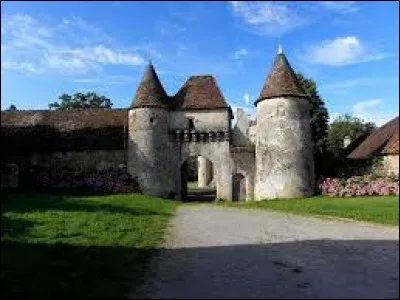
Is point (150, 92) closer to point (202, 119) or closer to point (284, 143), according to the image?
point (202, 119)

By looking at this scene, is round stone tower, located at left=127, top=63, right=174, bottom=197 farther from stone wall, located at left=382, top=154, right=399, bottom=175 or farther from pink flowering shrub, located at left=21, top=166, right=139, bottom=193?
stone wall, located at left=382, top=154, right=399, bottom=175

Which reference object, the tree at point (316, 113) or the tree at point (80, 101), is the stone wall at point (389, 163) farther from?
the tree at point (80, 101)

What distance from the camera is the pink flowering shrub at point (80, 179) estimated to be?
31562mm

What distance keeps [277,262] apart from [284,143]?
20.3m

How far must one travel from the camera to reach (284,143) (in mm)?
30047

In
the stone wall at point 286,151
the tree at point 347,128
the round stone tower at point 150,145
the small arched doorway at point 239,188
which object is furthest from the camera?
the tree at point 347,128

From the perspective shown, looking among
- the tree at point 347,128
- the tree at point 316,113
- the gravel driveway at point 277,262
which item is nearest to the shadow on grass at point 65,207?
the gravel driveway at point 277,262

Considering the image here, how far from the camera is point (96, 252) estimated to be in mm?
11078

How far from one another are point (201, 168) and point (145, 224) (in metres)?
38.2

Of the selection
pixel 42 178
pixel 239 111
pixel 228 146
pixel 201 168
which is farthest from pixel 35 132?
pixel 201 168

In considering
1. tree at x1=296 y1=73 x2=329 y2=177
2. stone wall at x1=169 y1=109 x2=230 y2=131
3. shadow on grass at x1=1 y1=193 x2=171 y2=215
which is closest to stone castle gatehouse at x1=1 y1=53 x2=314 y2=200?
stone wall at x1=169 y1=109 x2=230 y2=131

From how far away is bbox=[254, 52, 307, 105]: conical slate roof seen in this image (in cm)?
3036

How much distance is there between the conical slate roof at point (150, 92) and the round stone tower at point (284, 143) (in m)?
6.06

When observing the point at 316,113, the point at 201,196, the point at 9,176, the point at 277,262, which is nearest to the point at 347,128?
the point at 316,113
